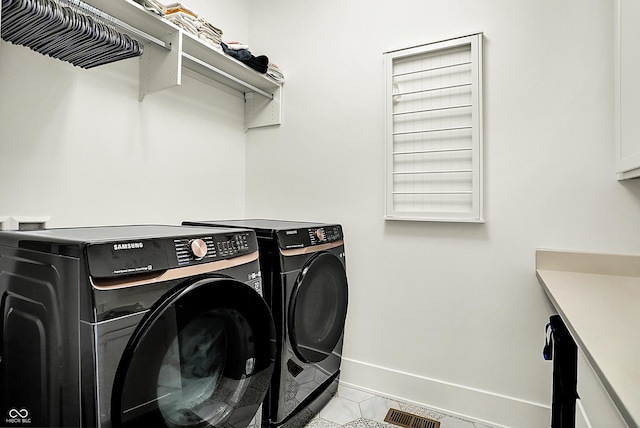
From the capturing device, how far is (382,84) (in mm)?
2109

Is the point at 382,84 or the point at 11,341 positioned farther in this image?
the point at 382,84

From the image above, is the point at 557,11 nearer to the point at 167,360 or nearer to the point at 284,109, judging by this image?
the point at 284,109

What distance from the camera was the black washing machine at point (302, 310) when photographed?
4.99 ft

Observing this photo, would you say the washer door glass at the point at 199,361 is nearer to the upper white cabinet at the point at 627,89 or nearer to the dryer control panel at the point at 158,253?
the dryer control panel at the point at 158,253

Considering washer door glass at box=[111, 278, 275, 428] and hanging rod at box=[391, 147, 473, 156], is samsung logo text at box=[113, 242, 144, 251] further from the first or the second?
hanging rod at box=[391, 147, 473, 156]

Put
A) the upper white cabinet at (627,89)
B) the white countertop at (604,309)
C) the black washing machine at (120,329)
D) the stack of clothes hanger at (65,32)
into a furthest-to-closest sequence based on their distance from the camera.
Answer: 1. the upper white cabinet at (627,89)
2. the stack of clothes hanger at (65,32)
3. the black washing machine at (120,329)
4. the white countertop at (604,309)

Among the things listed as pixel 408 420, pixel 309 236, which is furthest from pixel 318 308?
pixel 408 420

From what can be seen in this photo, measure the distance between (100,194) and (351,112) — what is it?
4.80 ft

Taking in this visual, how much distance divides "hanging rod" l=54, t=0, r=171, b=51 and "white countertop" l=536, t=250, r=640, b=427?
1.91 meters

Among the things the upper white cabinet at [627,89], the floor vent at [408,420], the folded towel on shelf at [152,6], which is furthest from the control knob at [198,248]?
the upper white cabinet at [627,89]

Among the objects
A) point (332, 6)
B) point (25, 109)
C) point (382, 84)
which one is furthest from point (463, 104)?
point (25, 109)

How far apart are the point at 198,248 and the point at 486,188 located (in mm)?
1492

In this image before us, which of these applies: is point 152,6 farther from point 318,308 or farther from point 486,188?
point 486,188

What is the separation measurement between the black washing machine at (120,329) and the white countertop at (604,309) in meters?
0.92
